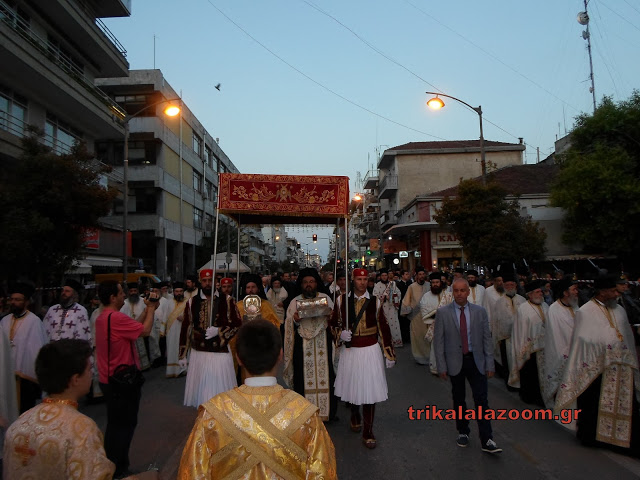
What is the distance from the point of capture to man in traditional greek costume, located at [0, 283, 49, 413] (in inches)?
212

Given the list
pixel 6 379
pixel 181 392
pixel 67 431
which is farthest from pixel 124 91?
pixel 67 431

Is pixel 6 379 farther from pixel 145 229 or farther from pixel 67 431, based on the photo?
pixel 145 229

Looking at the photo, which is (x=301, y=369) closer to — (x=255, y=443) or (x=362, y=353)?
(x=362, y=353)

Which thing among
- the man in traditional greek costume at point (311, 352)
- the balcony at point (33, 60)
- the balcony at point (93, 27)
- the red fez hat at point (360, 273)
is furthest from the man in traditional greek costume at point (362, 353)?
the balcony at point (93, 27)

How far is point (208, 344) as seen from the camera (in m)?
6.26

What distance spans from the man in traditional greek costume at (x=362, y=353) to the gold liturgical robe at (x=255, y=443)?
144 inches

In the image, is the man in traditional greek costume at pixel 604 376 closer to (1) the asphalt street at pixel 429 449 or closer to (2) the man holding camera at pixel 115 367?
(1) the asphalt street at pixel 429 449

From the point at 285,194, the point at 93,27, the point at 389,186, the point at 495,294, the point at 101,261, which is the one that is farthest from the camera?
the point at 389,186

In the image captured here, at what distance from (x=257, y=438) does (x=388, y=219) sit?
50.2m

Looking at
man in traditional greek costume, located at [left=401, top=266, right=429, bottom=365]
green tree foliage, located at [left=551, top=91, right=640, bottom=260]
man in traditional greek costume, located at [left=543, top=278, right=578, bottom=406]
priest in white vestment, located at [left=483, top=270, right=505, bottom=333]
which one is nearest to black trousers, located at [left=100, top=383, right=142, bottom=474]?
man in traditional greek costume, located at [left=543, top=278, right=578, bottom=406]

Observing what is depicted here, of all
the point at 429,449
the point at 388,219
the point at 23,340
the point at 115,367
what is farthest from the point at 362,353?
the point at 388,219

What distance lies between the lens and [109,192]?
13.8 metres

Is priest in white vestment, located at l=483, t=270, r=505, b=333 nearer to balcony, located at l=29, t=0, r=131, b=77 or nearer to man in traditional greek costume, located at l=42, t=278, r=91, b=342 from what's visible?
man in traditional greek costume, located at l=42, t=278, r=91, b=342

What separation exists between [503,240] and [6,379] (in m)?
21.9
